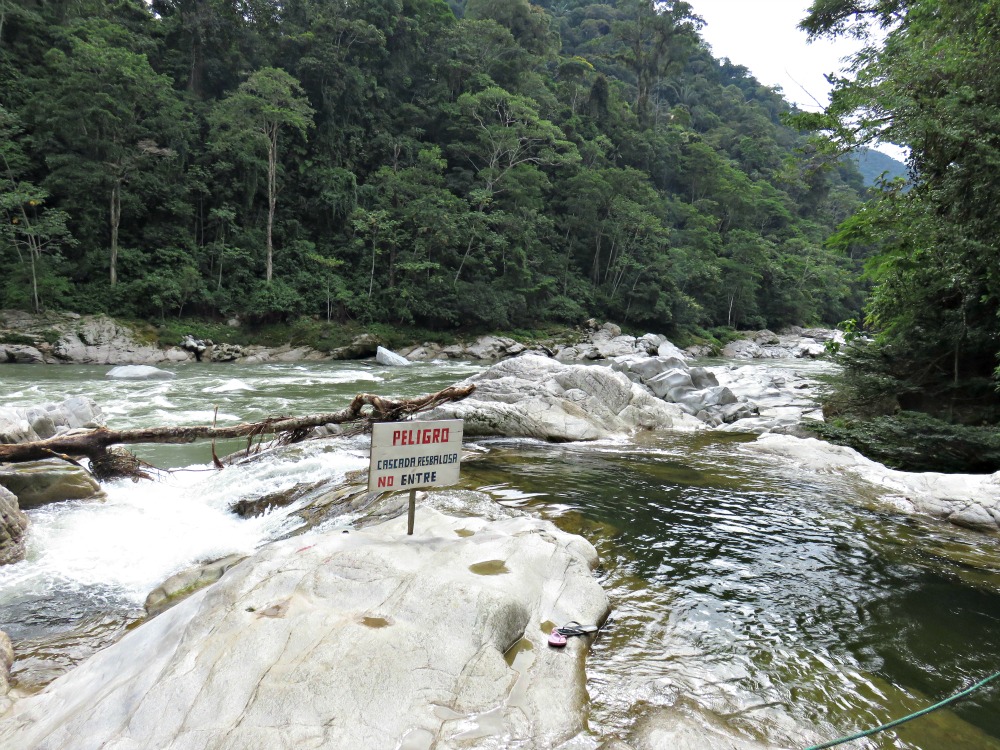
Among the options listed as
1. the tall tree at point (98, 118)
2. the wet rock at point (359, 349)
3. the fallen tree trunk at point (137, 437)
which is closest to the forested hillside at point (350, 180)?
the tall tree at point (98, 118)

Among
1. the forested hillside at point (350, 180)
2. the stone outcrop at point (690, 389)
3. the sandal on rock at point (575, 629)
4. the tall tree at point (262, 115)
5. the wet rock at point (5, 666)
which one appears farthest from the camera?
the tall tree at point (262, 115)

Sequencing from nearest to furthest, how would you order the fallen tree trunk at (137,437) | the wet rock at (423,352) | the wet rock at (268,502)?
1. the wet rock at (268,502)
2. the fallen tree trunk at (137,437)
3. the wet rock at (423,352)

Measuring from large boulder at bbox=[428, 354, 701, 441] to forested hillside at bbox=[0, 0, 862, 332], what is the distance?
21.1ft

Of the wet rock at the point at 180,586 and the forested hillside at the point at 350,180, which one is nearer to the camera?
the wet rock at the point at 180,586

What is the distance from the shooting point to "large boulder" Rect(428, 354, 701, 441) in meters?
9.45

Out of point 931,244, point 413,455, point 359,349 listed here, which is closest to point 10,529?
point 413,455

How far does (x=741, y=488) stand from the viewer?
6605mm

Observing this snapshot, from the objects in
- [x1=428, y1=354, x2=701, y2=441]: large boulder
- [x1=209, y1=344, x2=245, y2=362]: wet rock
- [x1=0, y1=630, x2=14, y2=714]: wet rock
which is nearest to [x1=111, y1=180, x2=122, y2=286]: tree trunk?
[x1=209, y1=344, x2=245, y2=362]: wet rock

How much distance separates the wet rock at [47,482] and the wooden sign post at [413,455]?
179 inches

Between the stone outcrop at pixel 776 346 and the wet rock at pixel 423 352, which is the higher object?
the stone outcrop at pixel 776 346

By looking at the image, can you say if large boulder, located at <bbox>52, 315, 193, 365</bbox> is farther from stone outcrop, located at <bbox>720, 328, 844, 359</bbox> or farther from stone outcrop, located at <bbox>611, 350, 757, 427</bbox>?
stone outcrop, located at <bbox>720, 328, 844, 359</bbox>

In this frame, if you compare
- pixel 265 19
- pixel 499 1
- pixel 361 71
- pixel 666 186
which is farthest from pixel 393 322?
pixel 666 186

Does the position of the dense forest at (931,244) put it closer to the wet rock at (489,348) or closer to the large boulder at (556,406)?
the large boulder at (556,406)

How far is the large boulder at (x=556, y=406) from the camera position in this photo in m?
9.45
